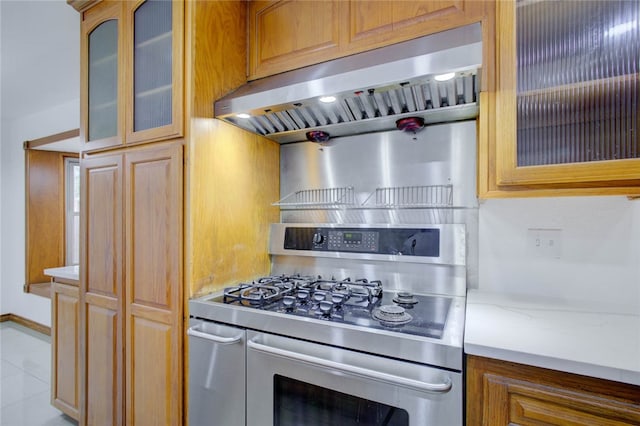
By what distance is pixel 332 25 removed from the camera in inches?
55.4

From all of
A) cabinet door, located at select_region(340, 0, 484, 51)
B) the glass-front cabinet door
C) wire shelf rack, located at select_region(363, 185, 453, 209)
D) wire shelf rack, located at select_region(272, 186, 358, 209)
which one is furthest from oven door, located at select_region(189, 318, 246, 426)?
cabinet door, located at select_region(340, 0, 484, 51)

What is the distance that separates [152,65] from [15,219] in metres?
3.75

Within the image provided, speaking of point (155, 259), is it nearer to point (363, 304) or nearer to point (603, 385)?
point (363, 304)

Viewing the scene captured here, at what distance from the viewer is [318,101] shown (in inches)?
49.0

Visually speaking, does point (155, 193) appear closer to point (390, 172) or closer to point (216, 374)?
point (216, 374)

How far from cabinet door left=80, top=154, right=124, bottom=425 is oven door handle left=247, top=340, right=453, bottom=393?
86 centimetres

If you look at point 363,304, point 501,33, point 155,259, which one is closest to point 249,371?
point 363,304

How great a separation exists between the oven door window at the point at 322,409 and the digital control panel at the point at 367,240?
2.25 ft

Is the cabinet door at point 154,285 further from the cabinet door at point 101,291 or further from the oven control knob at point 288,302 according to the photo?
the oven control knob at point 288,302

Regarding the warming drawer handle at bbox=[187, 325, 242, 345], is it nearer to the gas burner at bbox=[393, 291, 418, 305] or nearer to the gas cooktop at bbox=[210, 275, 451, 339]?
the gas cooktop at bbox=[210, 275, 451, 339]

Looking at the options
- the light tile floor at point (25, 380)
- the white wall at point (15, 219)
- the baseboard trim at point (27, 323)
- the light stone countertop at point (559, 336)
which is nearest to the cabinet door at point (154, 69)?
the light stone countertop at point (559, 336)

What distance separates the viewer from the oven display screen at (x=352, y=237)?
5.19ft

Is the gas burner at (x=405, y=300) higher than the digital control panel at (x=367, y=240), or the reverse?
the digital control panel at (x=367, y=240)

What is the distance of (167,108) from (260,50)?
1.84 feet
